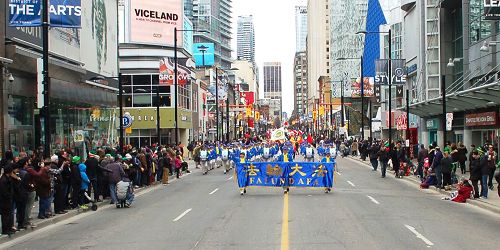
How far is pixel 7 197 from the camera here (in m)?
13.2

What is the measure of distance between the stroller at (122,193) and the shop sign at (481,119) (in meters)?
20.7

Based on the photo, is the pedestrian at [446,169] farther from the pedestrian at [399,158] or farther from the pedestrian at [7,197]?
the pedestrian at [7,197]

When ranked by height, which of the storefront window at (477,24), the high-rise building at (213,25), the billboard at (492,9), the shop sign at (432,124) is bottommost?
the shop sign at (432,124)

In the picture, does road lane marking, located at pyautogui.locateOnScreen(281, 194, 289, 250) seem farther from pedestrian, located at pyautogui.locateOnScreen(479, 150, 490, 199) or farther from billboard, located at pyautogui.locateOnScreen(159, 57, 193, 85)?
billboard, located at pyautogui.locateOnScreen(159, 57, 193, 85)

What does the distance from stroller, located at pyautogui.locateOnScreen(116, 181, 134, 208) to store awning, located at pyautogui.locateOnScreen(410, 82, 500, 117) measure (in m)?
14.5

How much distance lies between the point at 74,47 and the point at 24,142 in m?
7.99

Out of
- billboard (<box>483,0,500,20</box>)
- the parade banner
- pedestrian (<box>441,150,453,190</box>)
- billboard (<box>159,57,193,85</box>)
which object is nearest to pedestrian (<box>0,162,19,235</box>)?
the parade banner

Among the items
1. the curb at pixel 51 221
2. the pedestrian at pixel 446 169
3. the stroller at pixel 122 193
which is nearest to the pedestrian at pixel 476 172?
the pedestrian at pixel 446 169

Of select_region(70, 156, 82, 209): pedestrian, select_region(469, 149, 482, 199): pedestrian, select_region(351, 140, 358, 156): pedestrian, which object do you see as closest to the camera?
select_region(70, 156, 82, 209): pedestrian

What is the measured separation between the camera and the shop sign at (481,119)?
31586 mm

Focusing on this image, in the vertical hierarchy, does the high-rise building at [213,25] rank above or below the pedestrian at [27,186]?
above

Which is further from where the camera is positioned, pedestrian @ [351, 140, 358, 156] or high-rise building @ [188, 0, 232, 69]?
high-rise building @ [188, 0, 232, 69]

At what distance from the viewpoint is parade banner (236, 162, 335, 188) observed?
869 inches

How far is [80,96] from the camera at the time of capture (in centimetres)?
3228
